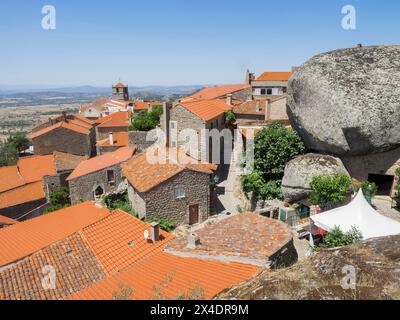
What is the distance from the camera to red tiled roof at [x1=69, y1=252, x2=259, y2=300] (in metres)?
9.16

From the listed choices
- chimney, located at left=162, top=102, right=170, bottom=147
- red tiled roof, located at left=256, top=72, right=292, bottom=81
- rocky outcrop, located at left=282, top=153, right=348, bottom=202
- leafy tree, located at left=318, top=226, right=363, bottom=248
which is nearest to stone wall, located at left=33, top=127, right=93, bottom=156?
chimney, located at left=162, top=102, right=170, bottom=147

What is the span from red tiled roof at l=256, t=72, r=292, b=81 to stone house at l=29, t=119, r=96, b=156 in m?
29.9

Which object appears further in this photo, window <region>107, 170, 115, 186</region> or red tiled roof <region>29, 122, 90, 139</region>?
red tiled roof <region>29, 122, 90, 139</region>

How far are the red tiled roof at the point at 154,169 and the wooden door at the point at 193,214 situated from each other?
2.60 meters

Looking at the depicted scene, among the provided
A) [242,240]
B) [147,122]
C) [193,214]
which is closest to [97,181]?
[147,122]

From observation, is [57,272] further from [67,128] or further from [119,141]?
[67,128]

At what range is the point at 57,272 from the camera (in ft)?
44.7

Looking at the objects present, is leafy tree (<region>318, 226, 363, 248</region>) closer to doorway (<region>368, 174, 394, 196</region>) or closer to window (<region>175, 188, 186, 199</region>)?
window (<region>175, 188, 186, 199</region>)

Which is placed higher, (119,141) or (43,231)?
(119,141)

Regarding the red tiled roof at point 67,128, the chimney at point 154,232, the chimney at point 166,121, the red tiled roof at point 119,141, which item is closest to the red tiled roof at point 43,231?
the chimney at point 154,232

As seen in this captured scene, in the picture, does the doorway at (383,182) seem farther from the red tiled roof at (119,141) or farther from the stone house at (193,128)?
the red tiled roof at (119,141)

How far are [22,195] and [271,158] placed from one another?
1143 inches

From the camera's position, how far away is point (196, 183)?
21859 mm
